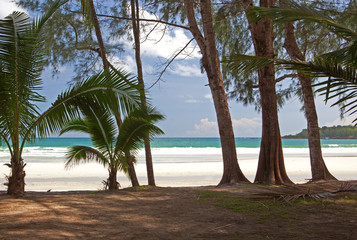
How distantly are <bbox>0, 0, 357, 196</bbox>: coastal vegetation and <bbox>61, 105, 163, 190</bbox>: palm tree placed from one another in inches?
0.7

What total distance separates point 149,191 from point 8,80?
265 cm

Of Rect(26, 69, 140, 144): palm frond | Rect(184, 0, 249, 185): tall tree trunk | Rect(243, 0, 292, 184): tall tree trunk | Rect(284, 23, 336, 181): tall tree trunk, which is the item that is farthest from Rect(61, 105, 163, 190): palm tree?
Rect(284, 23, 336, 181): tall tree trunk

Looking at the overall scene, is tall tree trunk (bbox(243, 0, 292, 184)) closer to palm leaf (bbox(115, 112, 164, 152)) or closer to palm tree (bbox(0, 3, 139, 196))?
palm leaf (bbox(115, 112, 164, 152))

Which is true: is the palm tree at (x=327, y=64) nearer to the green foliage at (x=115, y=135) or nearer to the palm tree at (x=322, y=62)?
the palm tree at (x=322, y=62)

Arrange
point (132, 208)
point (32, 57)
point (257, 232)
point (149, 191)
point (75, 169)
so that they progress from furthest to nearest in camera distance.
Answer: point (75, 169) → point (149, 191) → point (32, 57) → point (132, 208) → point (257, 232)

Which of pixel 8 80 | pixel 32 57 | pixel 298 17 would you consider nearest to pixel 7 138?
pixel 8 80

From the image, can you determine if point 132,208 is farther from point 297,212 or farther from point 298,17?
point 298,17

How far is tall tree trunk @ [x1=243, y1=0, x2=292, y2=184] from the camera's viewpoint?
7.14 metres

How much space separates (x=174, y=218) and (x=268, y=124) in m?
4.05

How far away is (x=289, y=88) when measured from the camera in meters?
10.7

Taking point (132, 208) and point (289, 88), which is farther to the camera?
point (289, 88)

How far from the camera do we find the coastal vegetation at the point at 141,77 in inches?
140

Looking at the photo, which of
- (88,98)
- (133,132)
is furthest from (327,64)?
(133,132)

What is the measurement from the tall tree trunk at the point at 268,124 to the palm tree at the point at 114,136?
7.44ft
